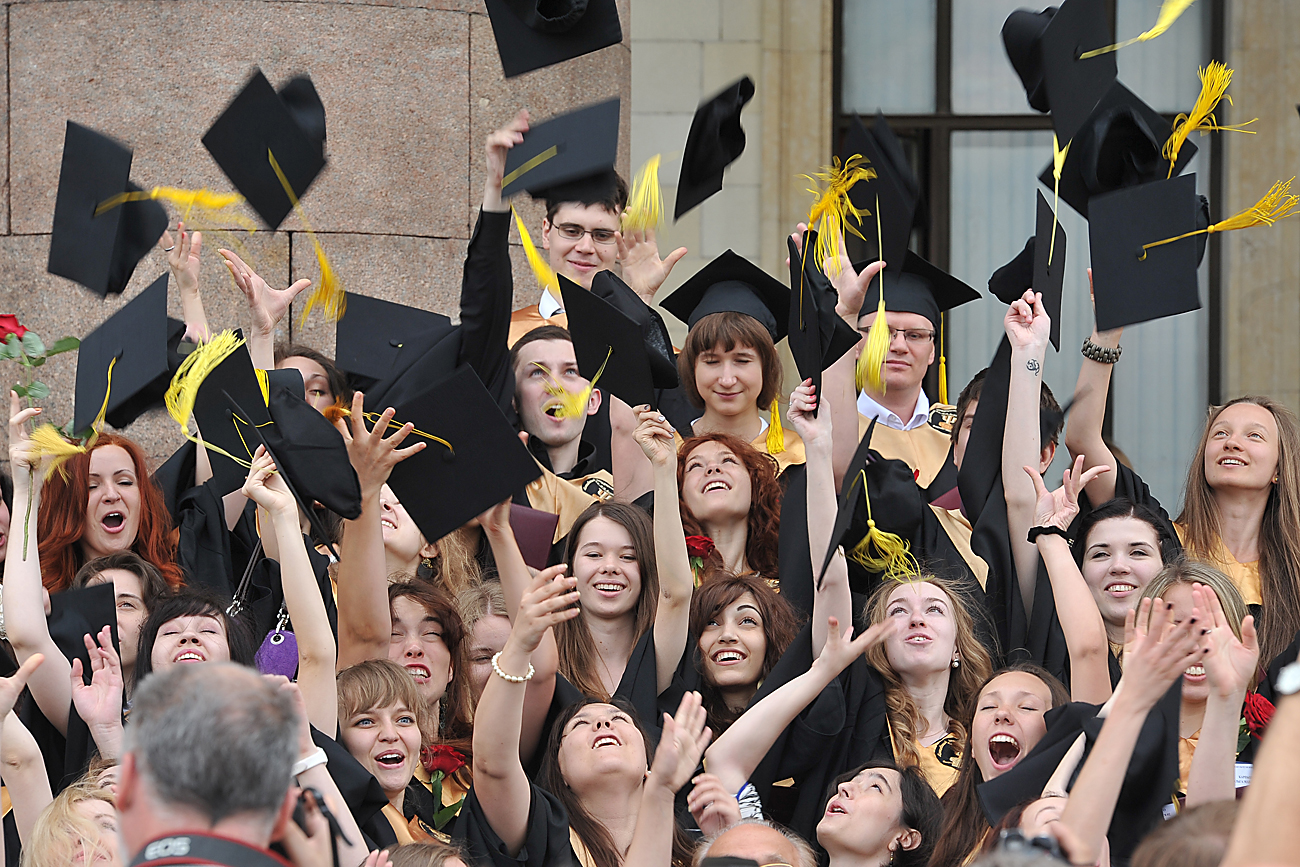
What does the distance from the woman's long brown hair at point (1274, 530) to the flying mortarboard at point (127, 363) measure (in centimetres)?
286

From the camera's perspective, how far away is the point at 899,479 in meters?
5.07

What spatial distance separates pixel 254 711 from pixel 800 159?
25.7 feet

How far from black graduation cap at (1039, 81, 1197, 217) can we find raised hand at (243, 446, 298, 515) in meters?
2.39

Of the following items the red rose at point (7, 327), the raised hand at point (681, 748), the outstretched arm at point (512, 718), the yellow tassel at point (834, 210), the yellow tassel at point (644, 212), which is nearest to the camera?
the raised hand at point (681, 748)

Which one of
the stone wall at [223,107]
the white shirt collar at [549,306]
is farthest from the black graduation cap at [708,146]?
the stone wall at [223,107]

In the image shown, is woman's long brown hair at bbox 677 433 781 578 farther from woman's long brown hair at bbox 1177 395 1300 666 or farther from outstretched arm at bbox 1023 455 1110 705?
woman's long brown hair at bbox 1177 395 1300 666

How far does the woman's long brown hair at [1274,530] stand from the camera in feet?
15.4

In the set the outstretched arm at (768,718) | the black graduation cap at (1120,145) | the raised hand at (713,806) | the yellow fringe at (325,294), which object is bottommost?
the raised hand at (713,806)

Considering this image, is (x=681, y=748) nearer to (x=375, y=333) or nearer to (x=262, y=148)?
(x=262, y=148)

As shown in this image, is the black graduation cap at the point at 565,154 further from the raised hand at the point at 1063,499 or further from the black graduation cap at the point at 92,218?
the raised hand at the point at 1063,499

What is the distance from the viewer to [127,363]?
461 centimetres

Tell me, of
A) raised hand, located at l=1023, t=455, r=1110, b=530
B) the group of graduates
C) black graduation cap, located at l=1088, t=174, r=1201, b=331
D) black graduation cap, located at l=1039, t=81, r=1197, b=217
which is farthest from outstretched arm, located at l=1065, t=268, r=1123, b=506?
raised hand, located at l=1023, t=455, r=1110, b=530

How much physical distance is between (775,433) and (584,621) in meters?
1.07

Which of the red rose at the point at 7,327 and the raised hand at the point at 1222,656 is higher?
the red rose at the point at 7,327
